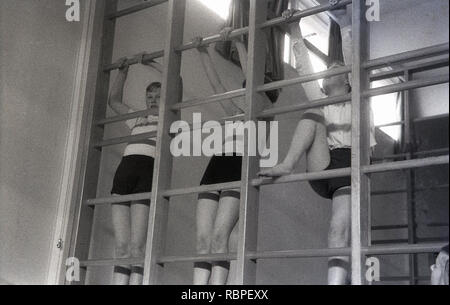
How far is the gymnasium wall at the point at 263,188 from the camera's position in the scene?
9.43 feet

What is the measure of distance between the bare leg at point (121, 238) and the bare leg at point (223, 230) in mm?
465

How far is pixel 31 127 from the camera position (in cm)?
263

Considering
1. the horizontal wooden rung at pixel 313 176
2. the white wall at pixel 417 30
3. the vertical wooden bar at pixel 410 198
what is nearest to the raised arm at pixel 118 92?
the horizontal wooden rung at pixel 313 176

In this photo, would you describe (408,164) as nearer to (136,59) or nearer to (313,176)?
(313,176)

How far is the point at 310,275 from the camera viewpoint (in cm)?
399

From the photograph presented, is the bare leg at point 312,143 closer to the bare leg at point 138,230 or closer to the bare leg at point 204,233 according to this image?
the bare leg at point 204,233

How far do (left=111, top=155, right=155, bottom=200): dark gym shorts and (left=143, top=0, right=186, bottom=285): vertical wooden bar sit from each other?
0.18 meters

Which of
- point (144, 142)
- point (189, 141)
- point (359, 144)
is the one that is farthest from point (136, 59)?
point (359, 144)

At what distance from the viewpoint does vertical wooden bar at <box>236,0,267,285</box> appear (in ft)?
6.70

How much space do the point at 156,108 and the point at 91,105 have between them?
47 centimetres
